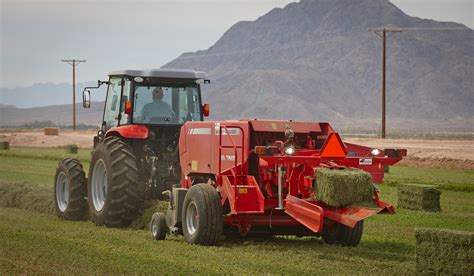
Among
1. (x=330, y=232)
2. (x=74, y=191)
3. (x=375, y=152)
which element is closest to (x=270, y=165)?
(x=375, y=152)

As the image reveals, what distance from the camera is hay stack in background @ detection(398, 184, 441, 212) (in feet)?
74.7

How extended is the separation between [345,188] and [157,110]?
5712 mm

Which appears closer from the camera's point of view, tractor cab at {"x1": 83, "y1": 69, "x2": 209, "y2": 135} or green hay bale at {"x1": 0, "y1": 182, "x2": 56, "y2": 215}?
tractor cab at {"x1": 83, "y1": 69, "x2": 209, "y2": 135}

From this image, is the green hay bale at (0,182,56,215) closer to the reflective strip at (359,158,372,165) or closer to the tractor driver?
the tractor driver

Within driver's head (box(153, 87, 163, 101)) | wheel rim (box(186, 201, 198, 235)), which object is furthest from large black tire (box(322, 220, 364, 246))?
driver's head (box(153, 87, 163, 101))

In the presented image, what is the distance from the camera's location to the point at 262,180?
576 inches

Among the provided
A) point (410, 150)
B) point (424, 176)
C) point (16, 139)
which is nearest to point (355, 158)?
point (424, 176)

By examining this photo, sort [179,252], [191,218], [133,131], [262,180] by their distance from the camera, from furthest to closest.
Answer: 1. [133,131]
2. [191,218]
3. [262,180]
4. [179,252]

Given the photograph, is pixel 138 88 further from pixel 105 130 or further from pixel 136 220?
pixel 136 220

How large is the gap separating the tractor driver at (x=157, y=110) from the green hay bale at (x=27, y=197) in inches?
161

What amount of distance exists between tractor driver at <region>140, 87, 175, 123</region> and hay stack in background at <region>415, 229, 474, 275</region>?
7250 mm

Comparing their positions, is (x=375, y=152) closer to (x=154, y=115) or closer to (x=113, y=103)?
(x=154, y=115)

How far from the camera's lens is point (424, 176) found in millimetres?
36938

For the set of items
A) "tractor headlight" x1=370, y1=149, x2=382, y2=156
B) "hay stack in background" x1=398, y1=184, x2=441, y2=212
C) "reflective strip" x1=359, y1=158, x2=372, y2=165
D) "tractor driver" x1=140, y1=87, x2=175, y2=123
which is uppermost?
"tractor driver" x1=140, y1=87, x2=175, y2=123
